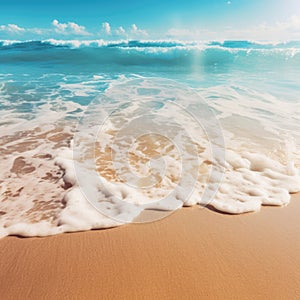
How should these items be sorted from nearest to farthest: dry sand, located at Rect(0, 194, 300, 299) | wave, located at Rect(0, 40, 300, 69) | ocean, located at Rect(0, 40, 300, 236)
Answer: dry sand, located at Rect(0, 194, 300, 299) < ocean, located at Rect(0, 40, 300, 236) < wave, located at Rect(0, 40, 300, 69)

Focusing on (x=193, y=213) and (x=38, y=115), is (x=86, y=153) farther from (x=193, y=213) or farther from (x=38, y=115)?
(x=38, y=115)

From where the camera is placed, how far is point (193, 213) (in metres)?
3.02

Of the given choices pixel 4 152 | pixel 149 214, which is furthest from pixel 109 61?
pixel 149 214

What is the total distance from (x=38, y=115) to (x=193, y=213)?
5.73 meters

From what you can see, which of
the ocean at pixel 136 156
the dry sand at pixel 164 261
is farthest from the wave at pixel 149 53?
the dry sand at pixel 164 261

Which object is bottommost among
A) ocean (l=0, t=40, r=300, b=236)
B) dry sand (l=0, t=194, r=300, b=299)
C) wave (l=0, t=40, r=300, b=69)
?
wave (l=0, t=40, r=300, b=69)

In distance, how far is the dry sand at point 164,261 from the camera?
1.98 metres

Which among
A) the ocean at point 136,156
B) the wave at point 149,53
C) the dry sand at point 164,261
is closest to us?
the dry sand at point 164,261

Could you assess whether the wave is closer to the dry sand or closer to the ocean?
the ocean

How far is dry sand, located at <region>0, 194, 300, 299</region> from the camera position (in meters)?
1.98

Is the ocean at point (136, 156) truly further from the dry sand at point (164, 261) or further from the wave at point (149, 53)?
the wave at point (149, 53)

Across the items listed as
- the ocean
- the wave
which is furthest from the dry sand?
the wave

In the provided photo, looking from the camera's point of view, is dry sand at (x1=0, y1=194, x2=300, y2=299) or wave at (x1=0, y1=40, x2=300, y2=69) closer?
dry sand at (x1=0, y1=194, x2=300, y2=299)

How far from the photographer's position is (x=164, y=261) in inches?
88.9
